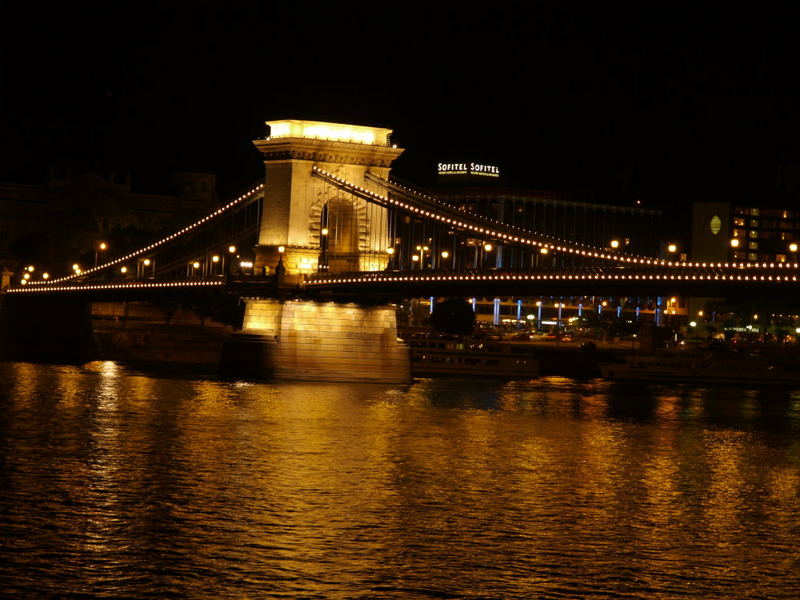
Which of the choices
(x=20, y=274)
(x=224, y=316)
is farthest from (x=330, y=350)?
(x=20, y=274)

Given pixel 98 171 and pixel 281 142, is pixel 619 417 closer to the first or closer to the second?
pixel 281 142

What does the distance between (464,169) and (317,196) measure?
76.8 meters

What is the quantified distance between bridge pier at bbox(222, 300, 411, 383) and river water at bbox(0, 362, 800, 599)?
6.20 metres

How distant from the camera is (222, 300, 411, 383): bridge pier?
208 feet

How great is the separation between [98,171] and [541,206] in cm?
3485

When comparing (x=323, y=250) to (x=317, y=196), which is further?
(x=323, y=250)

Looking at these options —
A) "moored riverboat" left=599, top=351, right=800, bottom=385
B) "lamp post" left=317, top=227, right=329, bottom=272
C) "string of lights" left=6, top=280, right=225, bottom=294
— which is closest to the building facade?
"moored riverboat" left=599, top=351, right=800, bottom=385

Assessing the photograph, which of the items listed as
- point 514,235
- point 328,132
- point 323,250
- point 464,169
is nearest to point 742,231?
point 464,169

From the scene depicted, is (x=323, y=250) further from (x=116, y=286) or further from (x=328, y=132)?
(x=116, y=286)

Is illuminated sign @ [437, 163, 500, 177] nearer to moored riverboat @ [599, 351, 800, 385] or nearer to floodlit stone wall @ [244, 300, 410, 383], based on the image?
moored riverboat @ [599, 351, 800, 385]

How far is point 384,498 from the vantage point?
3550 centimetres

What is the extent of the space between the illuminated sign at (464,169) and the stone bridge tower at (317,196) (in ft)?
243

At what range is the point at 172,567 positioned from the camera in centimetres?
2825

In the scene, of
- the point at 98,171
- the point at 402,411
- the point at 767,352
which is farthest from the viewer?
the point at 98,171
